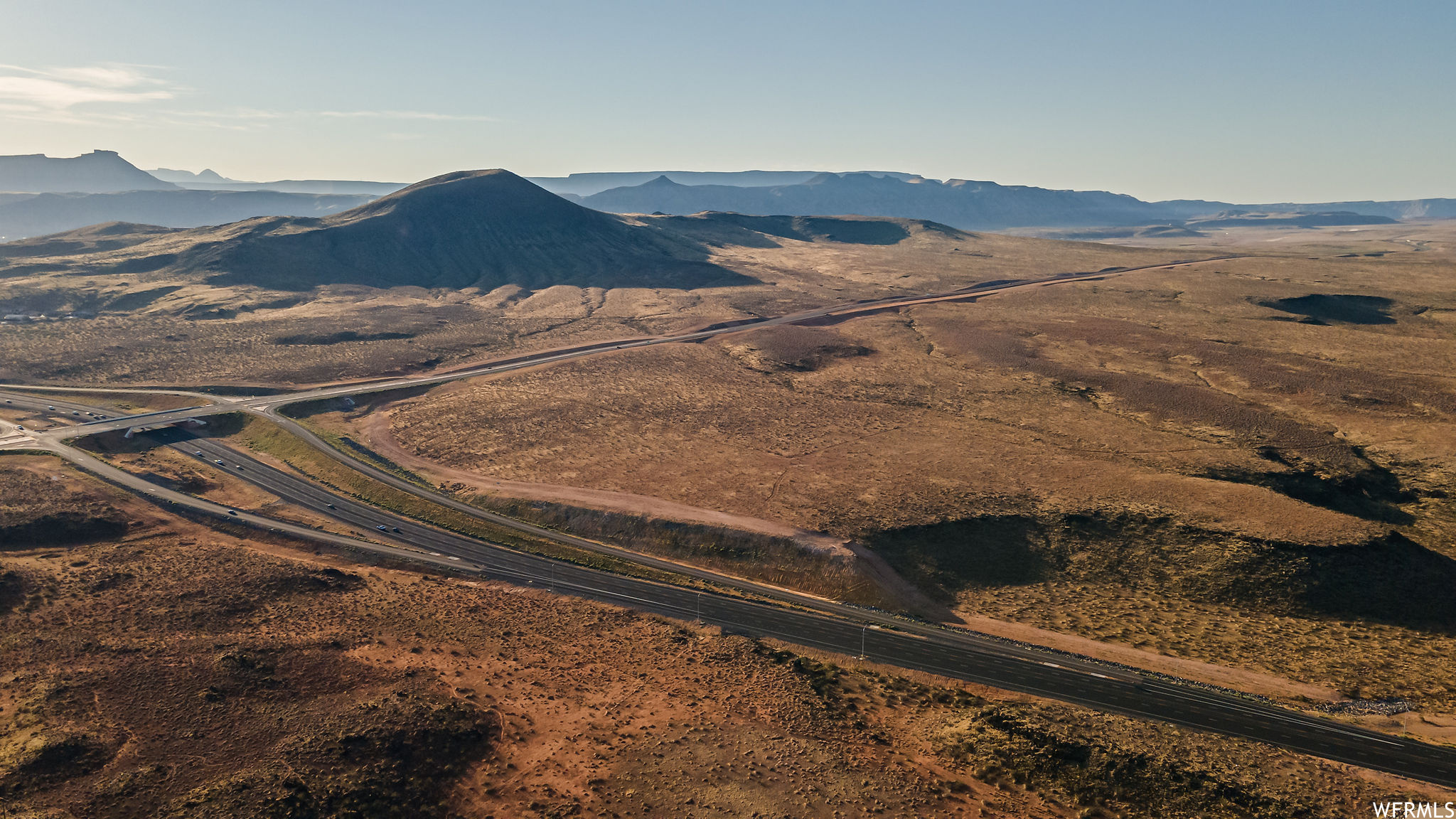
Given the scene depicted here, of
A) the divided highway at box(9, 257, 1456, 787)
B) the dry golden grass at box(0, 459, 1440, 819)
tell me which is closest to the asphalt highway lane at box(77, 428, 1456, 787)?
the divided highway at box(9, 257, 1456, 787)

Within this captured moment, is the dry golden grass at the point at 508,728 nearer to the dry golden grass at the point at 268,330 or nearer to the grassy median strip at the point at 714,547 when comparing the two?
the grassy median strip at the point at 714,547

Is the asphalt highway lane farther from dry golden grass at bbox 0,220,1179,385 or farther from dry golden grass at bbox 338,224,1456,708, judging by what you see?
dry golden grass at bbox 0,220,1179,385

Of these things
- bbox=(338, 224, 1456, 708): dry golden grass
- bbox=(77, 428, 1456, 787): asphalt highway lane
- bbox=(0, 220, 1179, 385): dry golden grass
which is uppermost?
bbox=(0, 220, 1179, 385): dry golden grass

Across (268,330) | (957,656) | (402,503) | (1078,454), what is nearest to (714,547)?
(957,656)

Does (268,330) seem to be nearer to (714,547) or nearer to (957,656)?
(714,547)

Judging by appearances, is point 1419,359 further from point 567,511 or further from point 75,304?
point 75,304

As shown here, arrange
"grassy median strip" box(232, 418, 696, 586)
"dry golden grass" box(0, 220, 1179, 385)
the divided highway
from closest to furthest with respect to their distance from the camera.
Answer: the divided highway < "grassy median strip" box(232, 418, 696, 586) < "dry golden grass" box(0, 220, 1179, 385)

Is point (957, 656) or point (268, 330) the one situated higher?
point (268, 330)

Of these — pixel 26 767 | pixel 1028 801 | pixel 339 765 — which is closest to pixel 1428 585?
pixel 1028 801

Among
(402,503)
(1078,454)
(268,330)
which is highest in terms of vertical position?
(268,330)
